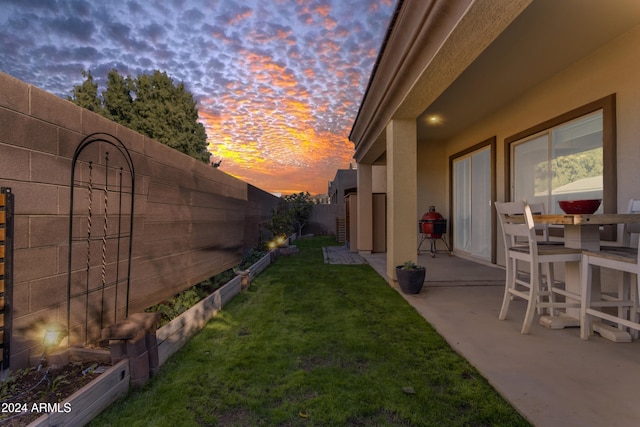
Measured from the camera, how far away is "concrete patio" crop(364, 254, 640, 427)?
1.55 metres

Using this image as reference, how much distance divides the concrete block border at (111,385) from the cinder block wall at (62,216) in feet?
1.35

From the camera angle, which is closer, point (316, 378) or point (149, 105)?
point (316, 378)

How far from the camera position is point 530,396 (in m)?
1.68

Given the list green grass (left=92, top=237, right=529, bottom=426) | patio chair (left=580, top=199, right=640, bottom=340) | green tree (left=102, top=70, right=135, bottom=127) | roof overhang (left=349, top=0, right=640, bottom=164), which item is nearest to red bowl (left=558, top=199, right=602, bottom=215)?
patio chair (left=580, top=199, right=640, bottom=340)

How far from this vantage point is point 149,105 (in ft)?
50.3

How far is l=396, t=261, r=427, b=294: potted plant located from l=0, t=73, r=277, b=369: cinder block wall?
2.72 meters

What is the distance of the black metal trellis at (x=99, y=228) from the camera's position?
188 centimetres

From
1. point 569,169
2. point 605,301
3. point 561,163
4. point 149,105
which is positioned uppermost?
point 149,105

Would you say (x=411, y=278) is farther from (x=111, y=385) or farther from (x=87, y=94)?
(x=87, y=94)

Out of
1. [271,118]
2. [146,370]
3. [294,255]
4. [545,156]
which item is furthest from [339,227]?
[146,370]

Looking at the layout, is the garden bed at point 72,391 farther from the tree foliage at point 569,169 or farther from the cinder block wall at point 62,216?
the tree foliage at point 569,169

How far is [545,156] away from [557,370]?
11.6 feet

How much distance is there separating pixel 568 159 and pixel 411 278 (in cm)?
266

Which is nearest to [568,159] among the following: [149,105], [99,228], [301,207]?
[99,228]
